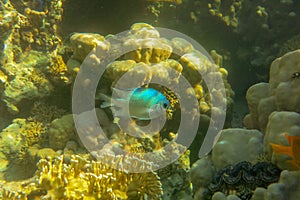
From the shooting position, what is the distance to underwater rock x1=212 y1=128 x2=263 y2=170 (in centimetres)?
349

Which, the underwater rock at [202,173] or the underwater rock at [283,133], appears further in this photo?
the underwater rock at [202,173]

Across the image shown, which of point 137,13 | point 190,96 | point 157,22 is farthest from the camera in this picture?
point 157,22

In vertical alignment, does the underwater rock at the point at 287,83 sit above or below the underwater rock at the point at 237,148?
above

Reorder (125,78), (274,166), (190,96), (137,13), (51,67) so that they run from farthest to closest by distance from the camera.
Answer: (137,13) → (51,67) → (190,96) → (125,78) → (274,166)

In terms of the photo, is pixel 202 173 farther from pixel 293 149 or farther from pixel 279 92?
pixel 279 92

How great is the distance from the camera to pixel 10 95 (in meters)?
5.16

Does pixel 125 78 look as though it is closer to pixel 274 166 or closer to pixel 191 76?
pixel 191 76

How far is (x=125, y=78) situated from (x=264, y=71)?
560cm

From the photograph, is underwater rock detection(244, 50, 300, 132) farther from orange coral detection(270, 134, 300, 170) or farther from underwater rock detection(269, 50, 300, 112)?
orange coral detection(270, 134, 300, 170)

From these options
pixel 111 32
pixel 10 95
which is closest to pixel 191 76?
pixel 111 32

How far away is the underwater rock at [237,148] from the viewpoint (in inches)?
137


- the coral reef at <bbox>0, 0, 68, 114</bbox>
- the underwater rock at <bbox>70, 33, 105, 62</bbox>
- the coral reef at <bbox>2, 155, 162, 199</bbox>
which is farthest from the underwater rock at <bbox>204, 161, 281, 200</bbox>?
the coral reef at <bbox>0, 0, 68, 114</bbox>

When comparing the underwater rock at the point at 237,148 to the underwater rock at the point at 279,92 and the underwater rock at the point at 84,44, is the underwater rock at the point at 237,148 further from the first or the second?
the underwater rock at the point at 84,44

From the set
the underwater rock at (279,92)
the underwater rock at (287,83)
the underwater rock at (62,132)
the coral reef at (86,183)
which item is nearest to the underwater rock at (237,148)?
the underwater rock at (279,92)
